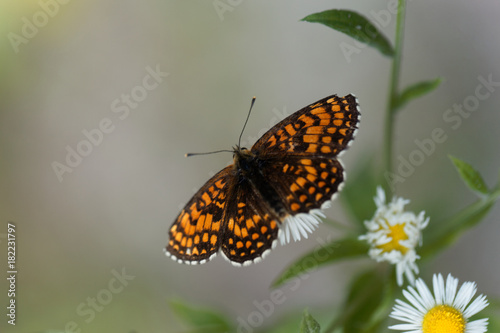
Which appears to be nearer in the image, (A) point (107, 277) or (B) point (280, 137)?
(B) point (280, 137)

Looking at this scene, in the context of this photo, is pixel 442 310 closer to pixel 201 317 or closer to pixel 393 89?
pixel 393 89

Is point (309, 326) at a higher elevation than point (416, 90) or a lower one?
lower

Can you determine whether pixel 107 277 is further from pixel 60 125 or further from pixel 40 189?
pixel 60 125

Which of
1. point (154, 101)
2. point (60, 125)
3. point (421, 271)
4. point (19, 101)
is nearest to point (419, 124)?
point (421, 271)

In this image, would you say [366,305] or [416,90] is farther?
[366,305]

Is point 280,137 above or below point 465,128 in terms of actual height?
above

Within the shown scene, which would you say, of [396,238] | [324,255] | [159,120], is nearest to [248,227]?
[324,255]

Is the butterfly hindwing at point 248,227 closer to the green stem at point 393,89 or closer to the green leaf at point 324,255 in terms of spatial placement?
the green leaf at point 324,255
